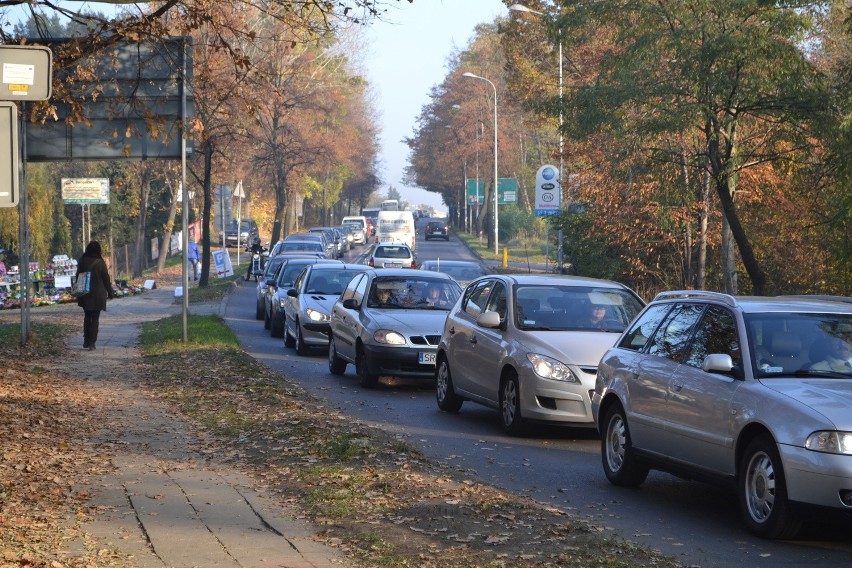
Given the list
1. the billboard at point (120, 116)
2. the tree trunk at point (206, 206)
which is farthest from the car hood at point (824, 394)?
the tree trunk at point (206, 206)

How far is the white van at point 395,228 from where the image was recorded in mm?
66750

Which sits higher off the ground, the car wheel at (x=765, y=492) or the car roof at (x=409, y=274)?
the car roof at (x=409, y=274)

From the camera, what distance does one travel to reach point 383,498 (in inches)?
321

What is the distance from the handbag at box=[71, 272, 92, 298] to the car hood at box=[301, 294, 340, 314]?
12.4 feet

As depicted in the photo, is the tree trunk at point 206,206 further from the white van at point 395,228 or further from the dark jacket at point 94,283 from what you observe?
the white van at point 395,228

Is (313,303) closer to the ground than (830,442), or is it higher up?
closer to the ground

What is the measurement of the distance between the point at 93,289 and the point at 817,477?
15.4 meters

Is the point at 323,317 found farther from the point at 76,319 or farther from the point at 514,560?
the point at 514,560

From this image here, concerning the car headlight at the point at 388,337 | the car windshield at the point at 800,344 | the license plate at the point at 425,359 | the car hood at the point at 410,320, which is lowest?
the license plate at the point at 425,359

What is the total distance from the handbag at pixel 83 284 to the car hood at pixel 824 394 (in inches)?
570

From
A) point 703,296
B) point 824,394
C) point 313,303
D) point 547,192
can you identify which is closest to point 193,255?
point 547,192

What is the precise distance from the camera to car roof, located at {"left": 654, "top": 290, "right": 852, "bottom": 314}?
27.5 ft

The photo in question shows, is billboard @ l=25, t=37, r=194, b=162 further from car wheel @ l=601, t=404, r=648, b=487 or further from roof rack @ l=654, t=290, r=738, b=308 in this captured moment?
roof rack @ l=654, t=290, r=738, b=308

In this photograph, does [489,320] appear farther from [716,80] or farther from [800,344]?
[716,80]
